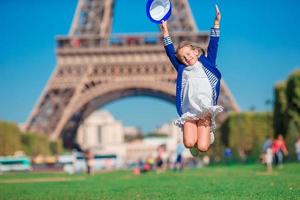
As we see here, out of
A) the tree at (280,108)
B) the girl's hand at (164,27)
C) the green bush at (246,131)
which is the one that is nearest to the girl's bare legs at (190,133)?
the girl's hand at (164,27)

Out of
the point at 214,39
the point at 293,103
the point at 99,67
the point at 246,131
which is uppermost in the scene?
the point at 99,67

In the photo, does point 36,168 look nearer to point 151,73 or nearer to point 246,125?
point 151,73

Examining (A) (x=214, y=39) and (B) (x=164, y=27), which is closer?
(A) (x=214, y=39)

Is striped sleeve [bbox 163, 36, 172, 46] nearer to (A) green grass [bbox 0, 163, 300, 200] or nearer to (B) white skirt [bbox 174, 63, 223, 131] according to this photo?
(B) white skirt [bbox 174, 63, 223, 131]

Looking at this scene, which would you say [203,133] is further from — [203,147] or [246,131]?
[246,131]

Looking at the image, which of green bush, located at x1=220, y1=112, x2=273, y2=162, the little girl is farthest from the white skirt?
green bush, located at x1=220, y1=112, x2=273, y2=162

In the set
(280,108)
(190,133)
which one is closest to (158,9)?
(190,133)

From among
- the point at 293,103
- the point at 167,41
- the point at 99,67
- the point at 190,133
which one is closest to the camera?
the point at 190,133
